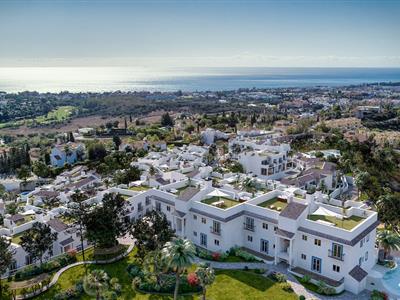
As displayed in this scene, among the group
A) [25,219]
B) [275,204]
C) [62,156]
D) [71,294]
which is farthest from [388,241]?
[62,156]

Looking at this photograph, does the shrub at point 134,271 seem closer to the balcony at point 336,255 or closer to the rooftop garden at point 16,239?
the rooftop garden at point 16,239

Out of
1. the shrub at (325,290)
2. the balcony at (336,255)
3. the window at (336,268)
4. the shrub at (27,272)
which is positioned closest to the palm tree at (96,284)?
the shrub at (27,272)

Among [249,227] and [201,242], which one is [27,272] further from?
[249,227]

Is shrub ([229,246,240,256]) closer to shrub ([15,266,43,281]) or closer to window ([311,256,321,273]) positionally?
window ([311,256,321,273])

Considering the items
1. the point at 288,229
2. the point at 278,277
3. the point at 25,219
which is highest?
the point at 288,229

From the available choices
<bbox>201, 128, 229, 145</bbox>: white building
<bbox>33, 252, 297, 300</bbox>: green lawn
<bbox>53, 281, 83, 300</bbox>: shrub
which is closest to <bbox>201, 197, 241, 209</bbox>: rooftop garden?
<bbox>33, 252, 297, 300</bbox>: green lawn
